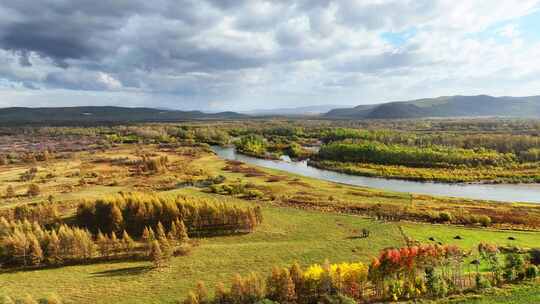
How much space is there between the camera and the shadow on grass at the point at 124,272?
36.8 m

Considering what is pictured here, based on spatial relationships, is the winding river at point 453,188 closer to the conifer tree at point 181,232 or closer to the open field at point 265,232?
the open field at point 265,232

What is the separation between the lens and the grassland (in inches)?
1339

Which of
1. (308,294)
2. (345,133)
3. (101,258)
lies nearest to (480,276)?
(308,294)

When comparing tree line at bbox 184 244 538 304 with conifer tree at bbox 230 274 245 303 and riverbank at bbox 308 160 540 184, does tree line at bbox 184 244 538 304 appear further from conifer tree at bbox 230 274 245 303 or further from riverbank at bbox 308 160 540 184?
riverbank at bbox 308 160 540 184

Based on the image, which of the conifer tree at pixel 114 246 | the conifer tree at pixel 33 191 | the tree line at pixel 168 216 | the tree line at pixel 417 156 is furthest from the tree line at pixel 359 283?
the tree line at pixel 417 156

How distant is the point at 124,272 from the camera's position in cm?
3722

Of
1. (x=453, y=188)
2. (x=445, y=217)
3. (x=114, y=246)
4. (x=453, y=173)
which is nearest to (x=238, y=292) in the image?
(x=114, y=246)

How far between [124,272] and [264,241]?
58.3ft

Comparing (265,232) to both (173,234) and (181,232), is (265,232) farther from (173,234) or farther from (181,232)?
(173,234)

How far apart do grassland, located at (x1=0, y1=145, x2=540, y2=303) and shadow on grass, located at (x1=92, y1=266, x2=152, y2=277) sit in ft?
0.16

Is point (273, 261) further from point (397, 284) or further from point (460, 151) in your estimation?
point (460, 151)

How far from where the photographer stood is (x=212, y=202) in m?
50.8

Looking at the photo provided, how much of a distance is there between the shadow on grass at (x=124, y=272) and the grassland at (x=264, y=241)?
0.16 ft

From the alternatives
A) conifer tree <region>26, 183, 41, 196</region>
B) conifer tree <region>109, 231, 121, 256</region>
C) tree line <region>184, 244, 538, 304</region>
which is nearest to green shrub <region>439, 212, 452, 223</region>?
tree line <region>184, 244, 538, 304</region>
